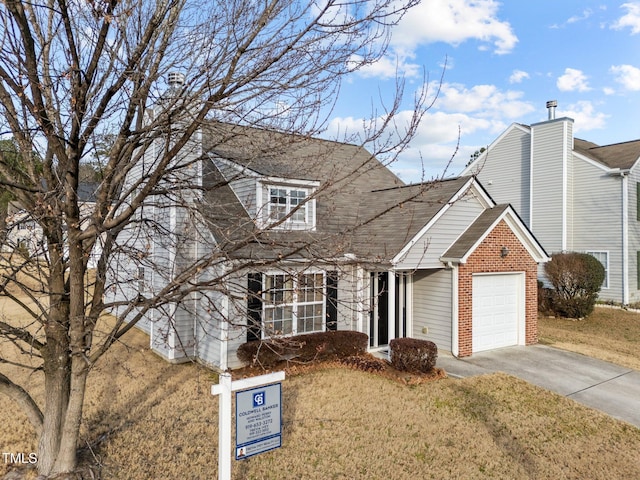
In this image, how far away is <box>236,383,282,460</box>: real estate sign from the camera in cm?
451

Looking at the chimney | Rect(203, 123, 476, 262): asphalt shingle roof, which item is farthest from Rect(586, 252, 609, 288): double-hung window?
Rect(203, 123, 476, 262): asphalt shingle roof

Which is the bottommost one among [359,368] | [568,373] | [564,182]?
[568,373]

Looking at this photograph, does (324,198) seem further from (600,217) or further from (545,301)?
(600,217)

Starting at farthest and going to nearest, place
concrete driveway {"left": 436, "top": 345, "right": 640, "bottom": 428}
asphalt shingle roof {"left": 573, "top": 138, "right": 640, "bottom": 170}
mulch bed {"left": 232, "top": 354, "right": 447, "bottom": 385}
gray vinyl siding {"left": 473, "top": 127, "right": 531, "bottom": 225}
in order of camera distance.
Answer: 1. gray vinyl siding {"left": 473, "top": 127, "right": 531, "bottom": 225}
2. asphalt shingle roof {"left": 573, "top": 138, "right": 640, "bottom": 170}
3. mulch bed {"left": 232, "top": 354, "right": 447, "bottom": 385}
4. concrete driveway {"left": 436, "top": 345, "right": 640, "bottom": 428}

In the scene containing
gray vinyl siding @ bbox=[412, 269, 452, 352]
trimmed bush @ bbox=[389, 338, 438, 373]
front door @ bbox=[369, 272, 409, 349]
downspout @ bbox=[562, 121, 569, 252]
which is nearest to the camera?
trimmed bush @ bbox=[389, 338, 438, 373]

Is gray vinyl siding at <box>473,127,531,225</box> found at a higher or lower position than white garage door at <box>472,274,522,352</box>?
higher

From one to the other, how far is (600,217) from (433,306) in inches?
586

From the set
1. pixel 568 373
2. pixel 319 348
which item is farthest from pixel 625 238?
pixel 319 348

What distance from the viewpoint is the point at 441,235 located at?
487 inches

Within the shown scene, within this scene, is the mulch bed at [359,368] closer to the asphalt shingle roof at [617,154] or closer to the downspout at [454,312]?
the downspout at [454,312]

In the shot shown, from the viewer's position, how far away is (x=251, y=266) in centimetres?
457

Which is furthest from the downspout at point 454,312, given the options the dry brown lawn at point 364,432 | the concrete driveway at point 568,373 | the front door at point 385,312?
the dry brown lawn at point 364,432

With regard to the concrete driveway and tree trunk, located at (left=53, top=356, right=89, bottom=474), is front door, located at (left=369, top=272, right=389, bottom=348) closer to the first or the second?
the concrete driveway

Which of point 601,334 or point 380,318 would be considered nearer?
point 380,318
